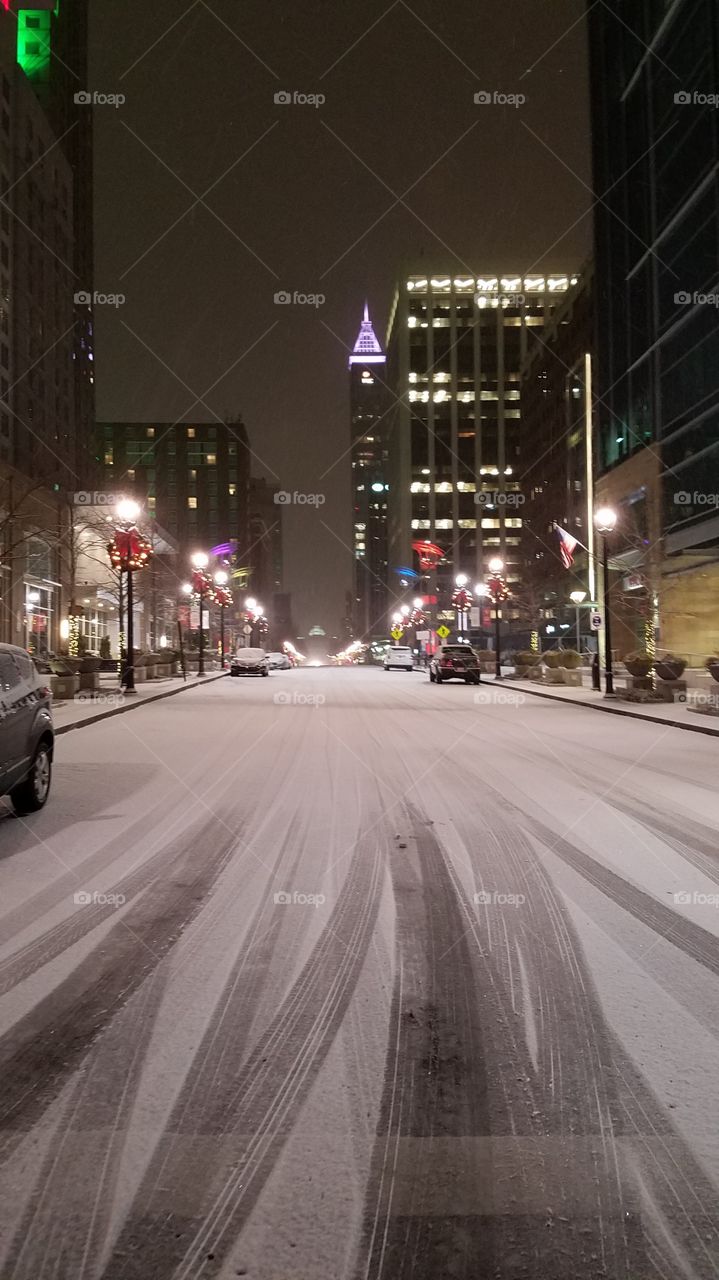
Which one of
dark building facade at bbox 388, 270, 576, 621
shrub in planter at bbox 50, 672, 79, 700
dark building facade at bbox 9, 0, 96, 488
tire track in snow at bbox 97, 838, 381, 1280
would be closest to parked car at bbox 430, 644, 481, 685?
shrub in planter at bbox 50, 672, 79, 700

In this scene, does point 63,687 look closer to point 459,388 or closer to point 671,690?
point 671,690

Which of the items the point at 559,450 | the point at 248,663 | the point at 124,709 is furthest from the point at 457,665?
the point at 559,450

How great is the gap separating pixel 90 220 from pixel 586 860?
116 metres

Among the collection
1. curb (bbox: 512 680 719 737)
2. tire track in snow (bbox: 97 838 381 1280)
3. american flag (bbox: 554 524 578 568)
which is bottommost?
curb (bbox: 512 680 719 737)

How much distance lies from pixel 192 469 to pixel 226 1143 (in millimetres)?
168082

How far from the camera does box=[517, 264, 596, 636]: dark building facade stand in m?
83.6

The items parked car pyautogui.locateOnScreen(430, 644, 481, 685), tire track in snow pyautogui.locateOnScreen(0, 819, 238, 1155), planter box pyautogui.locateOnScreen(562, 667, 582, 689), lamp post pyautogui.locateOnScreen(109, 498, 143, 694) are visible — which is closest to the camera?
tire track in snow pyautogui.locateOnScreen(0, 819, 238, 1155)

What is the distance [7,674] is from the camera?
794 centimetres

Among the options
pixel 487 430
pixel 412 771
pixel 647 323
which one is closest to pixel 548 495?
pixel 647 323

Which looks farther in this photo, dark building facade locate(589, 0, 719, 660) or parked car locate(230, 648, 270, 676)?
parked car locate(230, 648, 270, 676)

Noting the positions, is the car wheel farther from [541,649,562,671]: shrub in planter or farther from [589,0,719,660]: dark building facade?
[589,0,719,660]: dark building facade

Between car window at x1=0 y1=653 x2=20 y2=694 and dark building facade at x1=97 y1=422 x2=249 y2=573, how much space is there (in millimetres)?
150065

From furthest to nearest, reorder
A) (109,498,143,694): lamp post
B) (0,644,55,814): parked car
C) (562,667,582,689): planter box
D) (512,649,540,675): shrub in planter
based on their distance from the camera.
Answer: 1. (512,649,540,675): shrub in planter
2. (562,667,582,689): planter box
3. (109,498,143,694): lamp post
4. (0,644,55,814): parked car

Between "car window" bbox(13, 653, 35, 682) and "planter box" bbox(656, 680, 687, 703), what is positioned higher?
"car window" bbox(13, 653, 35, 682)
